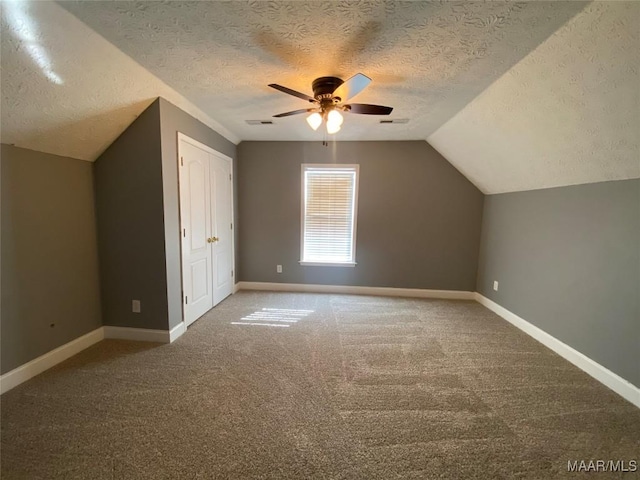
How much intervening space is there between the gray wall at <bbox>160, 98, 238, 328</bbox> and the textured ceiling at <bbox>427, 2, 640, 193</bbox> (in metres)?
2.90

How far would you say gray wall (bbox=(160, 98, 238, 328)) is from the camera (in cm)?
249

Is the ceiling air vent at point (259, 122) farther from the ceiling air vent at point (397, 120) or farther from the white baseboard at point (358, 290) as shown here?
the white baseboard at point (358, 290)

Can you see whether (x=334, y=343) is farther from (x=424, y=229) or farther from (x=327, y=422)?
(x=424, y=229)

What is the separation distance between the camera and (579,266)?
243 centimetres

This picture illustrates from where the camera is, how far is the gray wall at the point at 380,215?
4008 mm

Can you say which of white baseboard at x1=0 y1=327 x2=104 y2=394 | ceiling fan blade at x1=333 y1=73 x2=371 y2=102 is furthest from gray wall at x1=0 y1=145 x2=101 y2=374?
ceiling fan blade at x1=333 y1=73 x2=371 y2=102

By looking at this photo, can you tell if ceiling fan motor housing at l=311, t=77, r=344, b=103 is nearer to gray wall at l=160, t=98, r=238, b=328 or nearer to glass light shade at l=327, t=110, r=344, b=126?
glass light shade at l=327, t=110, r=344, b=126

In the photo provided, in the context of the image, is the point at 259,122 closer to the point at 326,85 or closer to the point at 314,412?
the point at 326,85

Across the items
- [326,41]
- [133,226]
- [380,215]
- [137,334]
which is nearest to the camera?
[326,41]

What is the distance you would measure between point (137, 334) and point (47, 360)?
64cm

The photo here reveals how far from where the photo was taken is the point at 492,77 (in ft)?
6.88

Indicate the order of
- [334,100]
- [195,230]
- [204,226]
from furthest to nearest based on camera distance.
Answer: [204,226] < [195,230] < [334,100]

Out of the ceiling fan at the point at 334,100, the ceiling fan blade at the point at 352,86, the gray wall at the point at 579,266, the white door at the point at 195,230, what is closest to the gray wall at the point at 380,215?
the gray wall at the point at 579,266

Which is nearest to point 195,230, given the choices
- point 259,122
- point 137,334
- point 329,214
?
point 137,334
